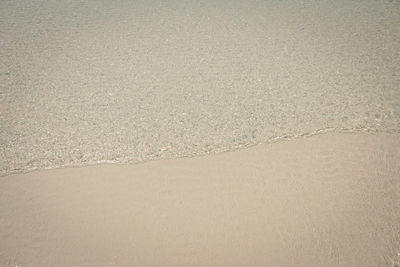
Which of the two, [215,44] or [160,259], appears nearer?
[160,259]

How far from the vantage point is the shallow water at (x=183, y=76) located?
2.14 metres

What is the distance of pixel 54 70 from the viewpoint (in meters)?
2.74

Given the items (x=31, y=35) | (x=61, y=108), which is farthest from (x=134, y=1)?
(x=61, y=108)

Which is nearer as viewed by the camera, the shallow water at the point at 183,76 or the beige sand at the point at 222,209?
the beige sand at the point at 222,209

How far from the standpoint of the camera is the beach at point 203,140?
1654mm

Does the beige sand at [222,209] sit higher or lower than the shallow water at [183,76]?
lower

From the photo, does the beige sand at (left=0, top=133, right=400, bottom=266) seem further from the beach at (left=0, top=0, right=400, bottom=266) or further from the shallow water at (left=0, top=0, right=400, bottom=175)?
the shallow water at (left=0, top=0, right=400, bottom=175)

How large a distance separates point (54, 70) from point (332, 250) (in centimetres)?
246

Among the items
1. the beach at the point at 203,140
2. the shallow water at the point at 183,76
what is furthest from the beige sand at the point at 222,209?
the shallow water at the point at 183,76

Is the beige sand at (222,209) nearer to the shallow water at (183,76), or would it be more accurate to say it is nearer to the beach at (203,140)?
the beach at (203,140)

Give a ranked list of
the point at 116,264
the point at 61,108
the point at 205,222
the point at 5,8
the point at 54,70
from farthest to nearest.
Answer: the point at 5,8, the point at 54,70, the point at 61,108, the point at 205,222, the point at 116,264

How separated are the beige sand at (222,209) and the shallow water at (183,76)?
0.42 feet

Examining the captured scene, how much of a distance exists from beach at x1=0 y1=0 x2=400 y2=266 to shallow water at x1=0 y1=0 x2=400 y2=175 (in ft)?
0.04

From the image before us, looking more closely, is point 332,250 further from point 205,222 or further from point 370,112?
point 370,112
